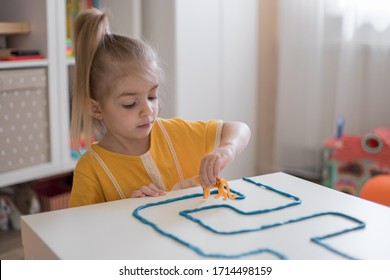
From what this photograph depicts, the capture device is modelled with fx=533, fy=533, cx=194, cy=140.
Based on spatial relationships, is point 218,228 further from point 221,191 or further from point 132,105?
point 132,105

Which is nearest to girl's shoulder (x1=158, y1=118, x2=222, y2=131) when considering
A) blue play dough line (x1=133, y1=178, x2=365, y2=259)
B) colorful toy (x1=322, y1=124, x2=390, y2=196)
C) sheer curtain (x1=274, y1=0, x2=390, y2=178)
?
blue play dough line (x1=133, y1=178, x2=365, y2=259)

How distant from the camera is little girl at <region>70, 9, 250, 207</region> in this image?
1052mm

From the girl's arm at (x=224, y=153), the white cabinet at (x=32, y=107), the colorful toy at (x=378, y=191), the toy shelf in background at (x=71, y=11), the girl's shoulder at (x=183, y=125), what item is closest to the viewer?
the girl's arm at (x=224, y=153)

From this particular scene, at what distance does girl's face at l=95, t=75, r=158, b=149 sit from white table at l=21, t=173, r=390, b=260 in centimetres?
Answer: 18

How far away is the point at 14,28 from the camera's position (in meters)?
1.88

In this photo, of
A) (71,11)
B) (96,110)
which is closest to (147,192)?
(96,110)

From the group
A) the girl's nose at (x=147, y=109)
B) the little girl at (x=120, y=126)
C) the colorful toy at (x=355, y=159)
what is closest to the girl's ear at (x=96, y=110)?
the little girl at (x=120, y=126)

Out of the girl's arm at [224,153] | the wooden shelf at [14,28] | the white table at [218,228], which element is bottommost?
the white table at [218,228]

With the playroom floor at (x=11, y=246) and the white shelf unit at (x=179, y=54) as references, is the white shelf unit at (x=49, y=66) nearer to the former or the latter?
the white shelf unit at (x=179, y=54)

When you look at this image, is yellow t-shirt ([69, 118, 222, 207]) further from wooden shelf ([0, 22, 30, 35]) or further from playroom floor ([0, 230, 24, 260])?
wooden shelf ([0, 22, 30, 35])

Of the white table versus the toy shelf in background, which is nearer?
the white table

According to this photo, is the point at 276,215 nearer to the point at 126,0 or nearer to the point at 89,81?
the point at 89,81

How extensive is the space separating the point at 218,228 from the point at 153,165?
361mm

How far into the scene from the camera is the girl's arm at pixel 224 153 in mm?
943
